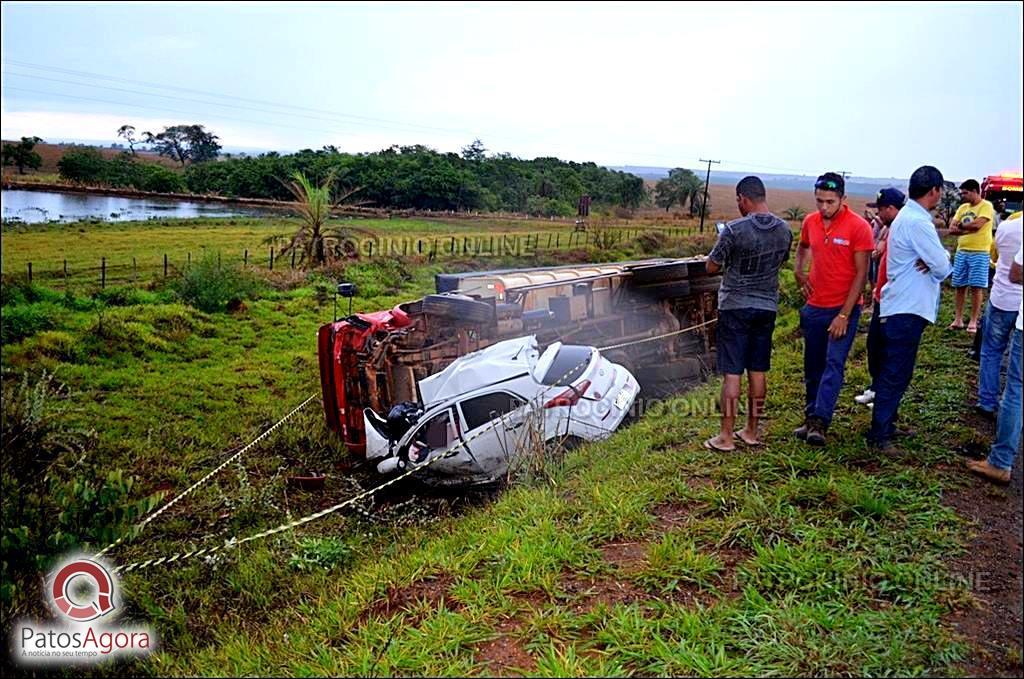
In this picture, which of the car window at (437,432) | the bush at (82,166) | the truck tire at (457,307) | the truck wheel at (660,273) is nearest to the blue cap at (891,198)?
the car window at (437,432)

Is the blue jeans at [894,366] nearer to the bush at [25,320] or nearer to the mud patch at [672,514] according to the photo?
the mud patch at [672,514]

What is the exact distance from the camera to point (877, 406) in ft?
15.4

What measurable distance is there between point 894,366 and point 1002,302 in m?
0.77

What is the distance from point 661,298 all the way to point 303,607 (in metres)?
8.99

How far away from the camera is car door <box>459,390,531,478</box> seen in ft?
23.2

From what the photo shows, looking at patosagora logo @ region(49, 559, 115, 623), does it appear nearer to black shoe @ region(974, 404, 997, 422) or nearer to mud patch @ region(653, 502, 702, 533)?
mud patch @ region(653, 502, 702, 533)

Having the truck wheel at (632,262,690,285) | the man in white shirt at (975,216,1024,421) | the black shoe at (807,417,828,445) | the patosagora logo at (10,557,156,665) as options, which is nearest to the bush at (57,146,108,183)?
the patosagora logo at (10,557,156,665)

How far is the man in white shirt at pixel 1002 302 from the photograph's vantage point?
14.8 feet

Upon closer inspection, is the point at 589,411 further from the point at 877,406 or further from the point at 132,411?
the point at 132,411

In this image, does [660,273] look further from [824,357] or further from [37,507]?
[37,507]

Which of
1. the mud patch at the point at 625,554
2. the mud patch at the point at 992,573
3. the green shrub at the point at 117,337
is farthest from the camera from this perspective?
the green shrub at the point at 117,337

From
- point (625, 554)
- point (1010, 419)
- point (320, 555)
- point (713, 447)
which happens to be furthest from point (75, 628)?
point (1010, 419)

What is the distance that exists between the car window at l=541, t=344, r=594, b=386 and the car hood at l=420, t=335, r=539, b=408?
0.23 metres

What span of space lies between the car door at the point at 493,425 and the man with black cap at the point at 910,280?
324 centimetres
